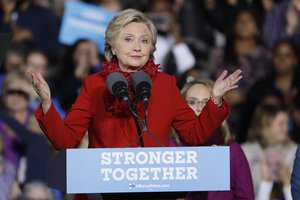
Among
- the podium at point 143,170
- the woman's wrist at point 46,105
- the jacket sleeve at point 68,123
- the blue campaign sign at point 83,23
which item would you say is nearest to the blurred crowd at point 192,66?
the blue campaign sign at point 83,23

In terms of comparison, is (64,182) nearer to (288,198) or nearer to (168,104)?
(168,104)

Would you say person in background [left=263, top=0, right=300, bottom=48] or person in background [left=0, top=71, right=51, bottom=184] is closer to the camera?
person in background [left=0, top=71, right=51, bottom=184]

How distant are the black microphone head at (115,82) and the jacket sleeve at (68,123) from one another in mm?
334

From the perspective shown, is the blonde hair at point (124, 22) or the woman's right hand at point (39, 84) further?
the blonde hair at point (124, 22)

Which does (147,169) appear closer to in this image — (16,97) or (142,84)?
(142,84)

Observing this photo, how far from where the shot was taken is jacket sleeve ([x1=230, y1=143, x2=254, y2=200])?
6.91 metres

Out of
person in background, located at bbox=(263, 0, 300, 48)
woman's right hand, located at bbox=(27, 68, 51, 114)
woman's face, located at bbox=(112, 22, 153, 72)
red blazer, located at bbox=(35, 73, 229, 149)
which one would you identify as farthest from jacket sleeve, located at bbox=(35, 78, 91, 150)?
person in background, located at bbox=(263, 0, 300, 48)

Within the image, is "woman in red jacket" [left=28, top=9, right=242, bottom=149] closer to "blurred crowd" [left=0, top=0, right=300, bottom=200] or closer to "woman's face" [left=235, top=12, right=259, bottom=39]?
"blurred crowd" [left=0, top=0, right=300, bottom=200]

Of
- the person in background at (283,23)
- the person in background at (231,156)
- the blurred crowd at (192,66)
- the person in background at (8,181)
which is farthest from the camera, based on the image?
the person in background at (283,23)

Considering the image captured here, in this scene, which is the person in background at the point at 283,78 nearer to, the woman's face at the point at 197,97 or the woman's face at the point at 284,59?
the woman's face at the point at 284,59

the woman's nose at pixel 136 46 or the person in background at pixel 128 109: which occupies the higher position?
the woman's nose at pixel 136 46

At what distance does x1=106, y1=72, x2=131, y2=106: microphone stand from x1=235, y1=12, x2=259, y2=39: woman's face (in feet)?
20.7

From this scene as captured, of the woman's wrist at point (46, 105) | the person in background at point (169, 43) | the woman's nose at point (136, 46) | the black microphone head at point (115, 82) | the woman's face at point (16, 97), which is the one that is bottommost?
the woman's wrist at point (46, 105)

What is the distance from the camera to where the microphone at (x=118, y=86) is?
571 cm
